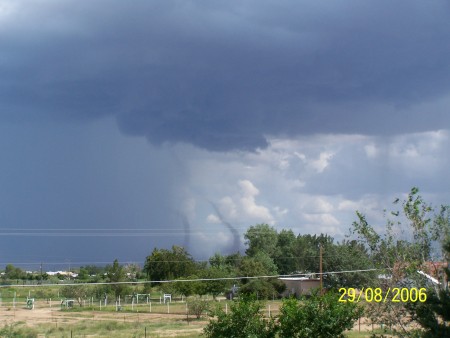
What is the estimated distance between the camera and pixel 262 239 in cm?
11300

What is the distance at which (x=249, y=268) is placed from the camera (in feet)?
259

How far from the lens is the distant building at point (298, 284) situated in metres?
72.6

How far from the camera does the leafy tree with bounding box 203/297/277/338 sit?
2559cm

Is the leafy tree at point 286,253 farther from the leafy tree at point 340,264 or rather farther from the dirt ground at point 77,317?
the dirt ground at point 77,317

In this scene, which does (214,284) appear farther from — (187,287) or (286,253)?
(286,253)

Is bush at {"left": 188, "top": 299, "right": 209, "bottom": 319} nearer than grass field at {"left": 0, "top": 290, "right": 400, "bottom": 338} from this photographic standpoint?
No

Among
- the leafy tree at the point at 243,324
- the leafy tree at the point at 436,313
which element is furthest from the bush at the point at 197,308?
the leafy tree at the point at 436,313

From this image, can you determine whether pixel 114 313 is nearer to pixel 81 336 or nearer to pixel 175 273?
pixel 81 336

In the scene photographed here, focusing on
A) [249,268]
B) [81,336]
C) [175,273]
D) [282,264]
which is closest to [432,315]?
[81,336]

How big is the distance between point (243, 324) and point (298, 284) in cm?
5238

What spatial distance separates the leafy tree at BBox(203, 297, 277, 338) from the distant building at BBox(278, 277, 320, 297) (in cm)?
4516

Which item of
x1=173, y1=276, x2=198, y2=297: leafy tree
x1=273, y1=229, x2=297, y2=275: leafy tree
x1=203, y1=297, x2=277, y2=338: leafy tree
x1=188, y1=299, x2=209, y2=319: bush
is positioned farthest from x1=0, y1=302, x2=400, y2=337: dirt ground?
x1=273, y1=229, x2=297, y2=275: leafy tree

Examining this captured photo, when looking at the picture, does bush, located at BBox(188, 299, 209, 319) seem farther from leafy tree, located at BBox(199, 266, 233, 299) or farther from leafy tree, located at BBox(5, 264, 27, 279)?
leafy tree, located at BBox(5, 264, 27, 279)
